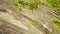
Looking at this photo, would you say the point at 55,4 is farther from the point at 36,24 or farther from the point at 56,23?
the point at 36,24

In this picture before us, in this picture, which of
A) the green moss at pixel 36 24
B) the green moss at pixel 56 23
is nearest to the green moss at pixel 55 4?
the green moss at pixel 56 23

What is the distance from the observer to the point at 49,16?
1.71 m

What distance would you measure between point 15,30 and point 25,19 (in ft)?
0.56

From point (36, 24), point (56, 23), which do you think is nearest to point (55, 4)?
point (56, 23)

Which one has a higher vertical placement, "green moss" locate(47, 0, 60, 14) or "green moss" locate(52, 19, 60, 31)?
"green moss" locate(47, 0, 60, 14)

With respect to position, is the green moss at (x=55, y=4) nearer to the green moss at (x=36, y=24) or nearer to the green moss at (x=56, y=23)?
the green moss at (x=56, y=23)

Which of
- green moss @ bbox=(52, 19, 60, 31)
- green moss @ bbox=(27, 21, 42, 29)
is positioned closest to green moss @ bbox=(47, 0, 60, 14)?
green moss @ bbox=(52, 19, 60, 31)

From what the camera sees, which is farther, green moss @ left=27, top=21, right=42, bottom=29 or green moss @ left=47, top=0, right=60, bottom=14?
green moss @ left=27, top=21, right=42, bottom=29

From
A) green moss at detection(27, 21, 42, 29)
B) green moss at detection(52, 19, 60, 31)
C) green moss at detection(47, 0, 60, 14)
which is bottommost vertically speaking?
green moss at detection(52, 19, 60, 31)

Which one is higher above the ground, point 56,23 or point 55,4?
point 55,4

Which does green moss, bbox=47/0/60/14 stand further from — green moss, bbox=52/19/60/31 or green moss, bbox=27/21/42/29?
green moss, bbox=27/21/42/29

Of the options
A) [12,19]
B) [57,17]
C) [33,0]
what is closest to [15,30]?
[12,19]

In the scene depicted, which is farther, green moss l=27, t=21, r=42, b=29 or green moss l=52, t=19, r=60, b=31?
green moss l=27, t=21, r=42, b=29

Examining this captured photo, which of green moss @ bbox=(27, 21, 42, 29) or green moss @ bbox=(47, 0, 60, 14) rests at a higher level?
green moss @ bbox=(47, 0, 60, 14)
